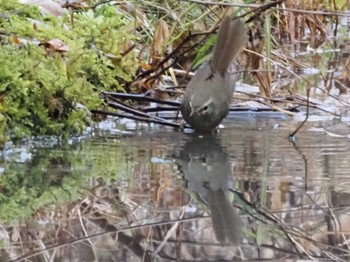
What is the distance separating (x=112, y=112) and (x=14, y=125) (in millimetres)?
532

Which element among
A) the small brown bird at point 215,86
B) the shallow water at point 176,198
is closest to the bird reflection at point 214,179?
the shallow water at point 176,198

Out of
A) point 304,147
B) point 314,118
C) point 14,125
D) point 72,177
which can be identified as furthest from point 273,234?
point 314,118

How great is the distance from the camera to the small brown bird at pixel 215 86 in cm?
355

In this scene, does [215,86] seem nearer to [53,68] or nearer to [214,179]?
[53,68]

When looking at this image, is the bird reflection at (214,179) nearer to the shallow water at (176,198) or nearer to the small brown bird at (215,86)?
→ the shallow water at (176,198)

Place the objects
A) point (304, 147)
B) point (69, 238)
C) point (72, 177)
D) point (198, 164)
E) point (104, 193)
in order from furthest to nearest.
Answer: point (304, 147)
point (198, 164)
point (72, 177)
point (104, 193)
point (69, 238)

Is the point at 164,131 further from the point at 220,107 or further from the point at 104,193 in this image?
the point at 104,193

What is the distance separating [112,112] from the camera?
3623mm

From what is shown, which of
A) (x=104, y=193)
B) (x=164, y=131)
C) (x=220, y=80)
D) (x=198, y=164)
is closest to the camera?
(x=104, y=193)

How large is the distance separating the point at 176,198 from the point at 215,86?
1553 mm

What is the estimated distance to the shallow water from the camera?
178cm

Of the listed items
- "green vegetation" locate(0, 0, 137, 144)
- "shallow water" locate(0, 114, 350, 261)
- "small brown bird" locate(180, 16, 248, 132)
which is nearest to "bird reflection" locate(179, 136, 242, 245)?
"shallow water" locate(0, 114, 350, 261)

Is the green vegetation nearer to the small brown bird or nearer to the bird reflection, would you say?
the small brown bird

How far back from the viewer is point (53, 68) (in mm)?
3520
